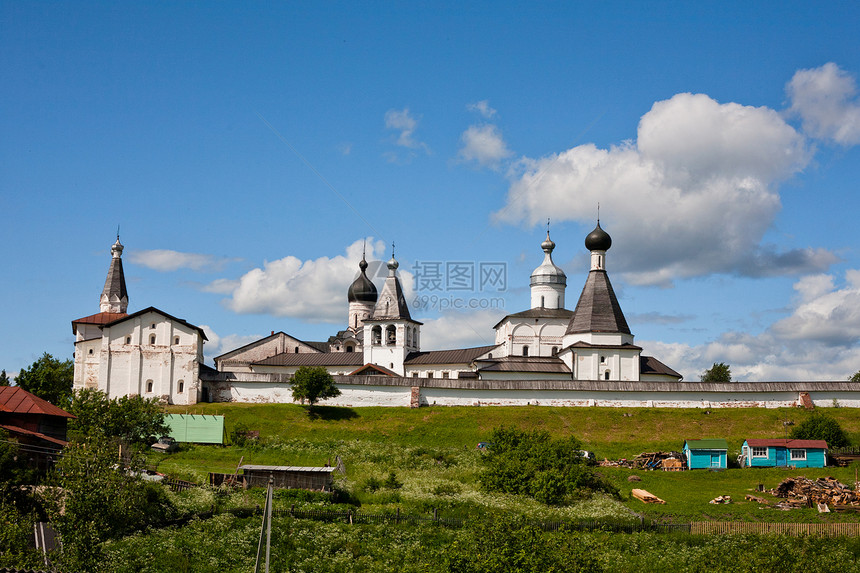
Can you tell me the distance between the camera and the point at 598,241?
1989 inches

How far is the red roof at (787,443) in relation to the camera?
3425 centimetres

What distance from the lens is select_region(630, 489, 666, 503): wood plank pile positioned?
1102 inches

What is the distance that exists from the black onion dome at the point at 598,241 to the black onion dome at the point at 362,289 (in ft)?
76.7

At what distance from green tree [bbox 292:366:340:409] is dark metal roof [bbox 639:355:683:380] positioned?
17393 mm

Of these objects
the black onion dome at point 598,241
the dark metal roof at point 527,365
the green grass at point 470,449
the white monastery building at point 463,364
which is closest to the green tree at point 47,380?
the white monastery building at point 463,364

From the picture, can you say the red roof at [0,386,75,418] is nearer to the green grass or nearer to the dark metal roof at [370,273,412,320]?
the green grass

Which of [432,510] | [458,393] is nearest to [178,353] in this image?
[458,393]

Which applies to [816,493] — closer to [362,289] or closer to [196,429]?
[196,429]

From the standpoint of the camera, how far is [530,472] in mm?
27969

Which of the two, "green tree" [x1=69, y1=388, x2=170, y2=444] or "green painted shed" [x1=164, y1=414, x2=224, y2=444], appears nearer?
"green tree" [x1=69, y1=388, x2=170, y2=444]

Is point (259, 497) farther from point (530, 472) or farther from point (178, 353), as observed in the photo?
point (178, 353)

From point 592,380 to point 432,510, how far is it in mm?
21687

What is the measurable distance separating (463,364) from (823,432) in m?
22.3

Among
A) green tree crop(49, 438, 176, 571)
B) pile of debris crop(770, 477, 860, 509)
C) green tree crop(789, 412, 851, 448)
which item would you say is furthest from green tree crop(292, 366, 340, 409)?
green tree crop(49, 438, 176, 571)
